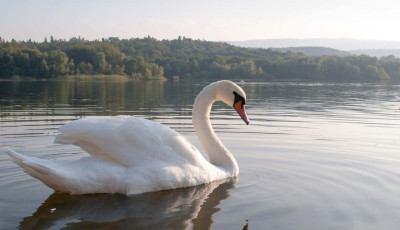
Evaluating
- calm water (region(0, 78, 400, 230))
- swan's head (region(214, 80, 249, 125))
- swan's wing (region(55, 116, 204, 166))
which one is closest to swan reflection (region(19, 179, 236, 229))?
calm water (region(0, 78, 400, 230))

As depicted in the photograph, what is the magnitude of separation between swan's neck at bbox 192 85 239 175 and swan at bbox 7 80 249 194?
0.81 metres

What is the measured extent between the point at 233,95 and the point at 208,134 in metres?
0.81

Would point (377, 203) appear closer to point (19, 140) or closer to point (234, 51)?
point (19, 140)

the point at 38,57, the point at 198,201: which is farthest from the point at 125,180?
the point at 38,57

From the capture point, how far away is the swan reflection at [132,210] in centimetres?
552

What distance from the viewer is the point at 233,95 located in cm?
799

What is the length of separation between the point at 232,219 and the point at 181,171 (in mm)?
1398

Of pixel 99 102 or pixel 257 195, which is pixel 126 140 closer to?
pixel 257 195

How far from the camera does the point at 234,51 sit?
7766 inches

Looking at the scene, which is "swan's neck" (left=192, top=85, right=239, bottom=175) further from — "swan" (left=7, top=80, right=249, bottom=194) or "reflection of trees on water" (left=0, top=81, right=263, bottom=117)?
"reflection of trees on water" (left=0, top=81, right=263, bottom=117)

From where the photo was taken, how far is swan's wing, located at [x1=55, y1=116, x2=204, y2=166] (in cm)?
636

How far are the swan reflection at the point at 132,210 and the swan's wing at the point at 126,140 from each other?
1.72ft

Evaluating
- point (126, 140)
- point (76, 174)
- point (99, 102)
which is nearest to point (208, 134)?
point (126, 140)

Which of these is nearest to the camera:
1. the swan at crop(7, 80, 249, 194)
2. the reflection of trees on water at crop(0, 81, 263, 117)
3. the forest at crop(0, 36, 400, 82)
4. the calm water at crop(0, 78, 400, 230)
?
the calm water at crop(0, 78, 400, 230)
